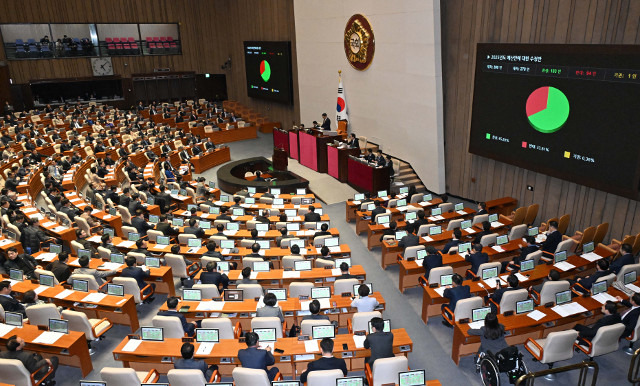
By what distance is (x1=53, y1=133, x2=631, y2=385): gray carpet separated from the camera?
7828 millimetres

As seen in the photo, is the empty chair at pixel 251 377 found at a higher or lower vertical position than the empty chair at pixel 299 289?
higher

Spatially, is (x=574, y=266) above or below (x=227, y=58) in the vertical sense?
below

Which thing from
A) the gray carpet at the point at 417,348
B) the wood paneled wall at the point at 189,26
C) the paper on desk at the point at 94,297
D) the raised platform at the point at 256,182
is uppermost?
the wood paneled wall at the point at 189,26

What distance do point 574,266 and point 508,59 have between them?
6661 millimetres

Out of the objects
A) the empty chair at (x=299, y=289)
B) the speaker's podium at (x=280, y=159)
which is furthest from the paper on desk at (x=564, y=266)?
the speaker's podium at (x=280, y=159)

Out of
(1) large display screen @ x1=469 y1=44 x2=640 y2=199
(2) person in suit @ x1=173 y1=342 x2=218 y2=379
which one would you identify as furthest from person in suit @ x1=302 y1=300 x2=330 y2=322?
(1) large display screen @ x1=469 y1=44 x2=640 y2=199

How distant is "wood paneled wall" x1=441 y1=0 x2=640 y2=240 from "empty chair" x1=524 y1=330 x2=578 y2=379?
5538mm

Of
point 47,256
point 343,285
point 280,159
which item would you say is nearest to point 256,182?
point 280,159

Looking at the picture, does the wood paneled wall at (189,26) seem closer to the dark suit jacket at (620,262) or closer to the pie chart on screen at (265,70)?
the pie chart on screen at (265,70)

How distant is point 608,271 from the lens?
9133 mm

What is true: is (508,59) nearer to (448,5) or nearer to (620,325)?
(448,5)

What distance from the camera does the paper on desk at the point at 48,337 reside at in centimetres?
762

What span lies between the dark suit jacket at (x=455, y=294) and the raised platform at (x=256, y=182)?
9700 millimetres

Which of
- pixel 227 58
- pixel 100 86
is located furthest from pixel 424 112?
pixel 100 86
